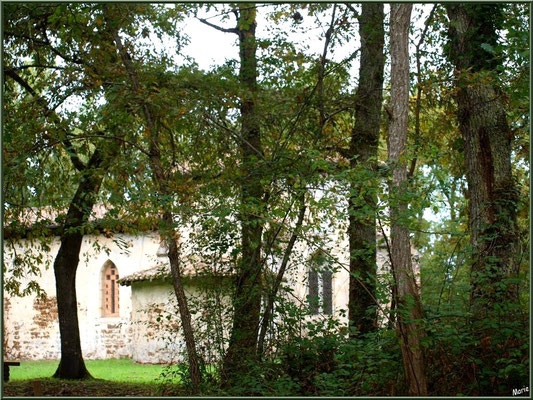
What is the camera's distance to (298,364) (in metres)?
8.34

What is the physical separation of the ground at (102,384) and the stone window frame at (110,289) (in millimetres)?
4857

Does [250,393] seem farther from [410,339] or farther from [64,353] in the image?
[64,353]

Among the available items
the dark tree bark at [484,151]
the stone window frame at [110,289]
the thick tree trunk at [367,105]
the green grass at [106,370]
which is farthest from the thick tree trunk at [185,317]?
the stone window frame at [110,289]

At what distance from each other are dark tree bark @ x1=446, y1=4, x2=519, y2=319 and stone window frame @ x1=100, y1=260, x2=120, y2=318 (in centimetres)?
1843

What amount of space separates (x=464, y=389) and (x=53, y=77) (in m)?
8.01

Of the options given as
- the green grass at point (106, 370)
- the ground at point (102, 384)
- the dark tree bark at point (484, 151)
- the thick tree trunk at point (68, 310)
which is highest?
the dark tree bark at point (484, 151)

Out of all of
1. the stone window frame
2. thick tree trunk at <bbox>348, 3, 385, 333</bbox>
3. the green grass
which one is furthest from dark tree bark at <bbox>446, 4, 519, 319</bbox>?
the stone window frame

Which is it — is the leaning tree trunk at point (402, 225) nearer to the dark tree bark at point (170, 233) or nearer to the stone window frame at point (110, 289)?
the dark tree bark at point (170, 233)

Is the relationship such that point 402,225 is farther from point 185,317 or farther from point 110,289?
point 110,289

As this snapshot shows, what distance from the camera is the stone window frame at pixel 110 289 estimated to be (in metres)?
24.7

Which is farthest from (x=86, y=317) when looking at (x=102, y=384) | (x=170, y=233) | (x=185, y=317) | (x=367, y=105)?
(x=170, y=233)

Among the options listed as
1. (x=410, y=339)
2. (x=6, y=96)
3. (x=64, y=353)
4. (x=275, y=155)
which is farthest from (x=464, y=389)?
(x=64, y=353)

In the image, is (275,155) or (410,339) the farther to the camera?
(275,155)

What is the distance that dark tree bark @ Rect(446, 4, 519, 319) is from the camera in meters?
7.87
